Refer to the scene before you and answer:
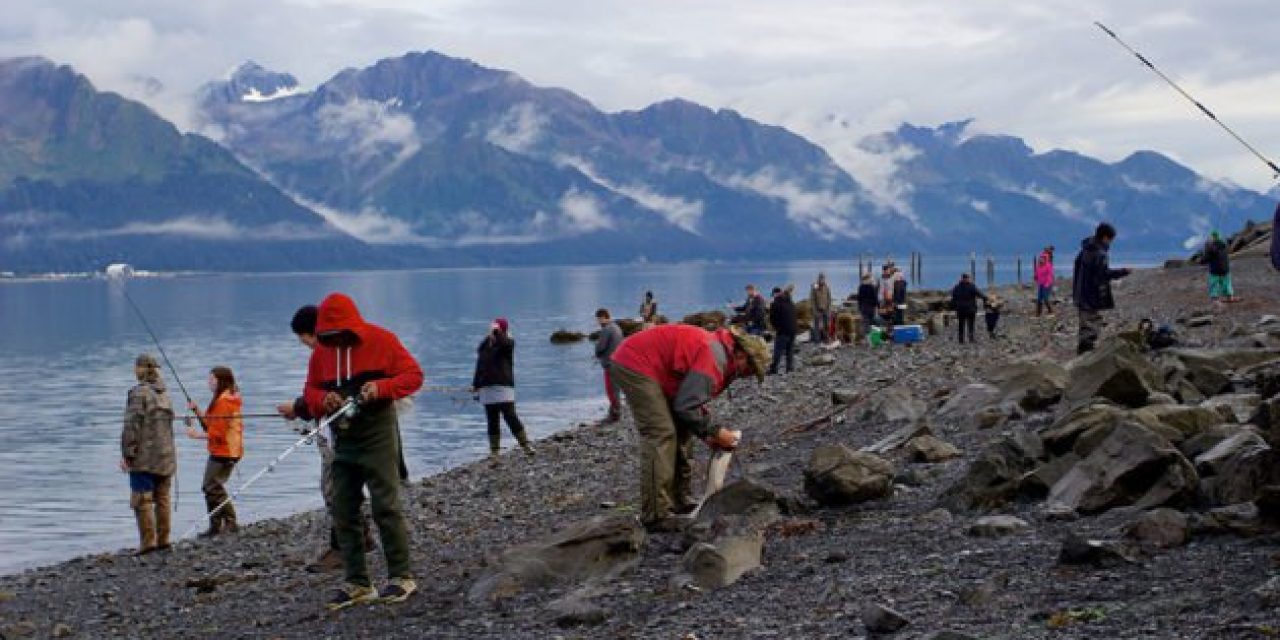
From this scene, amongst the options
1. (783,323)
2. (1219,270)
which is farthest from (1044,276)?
(783,323)

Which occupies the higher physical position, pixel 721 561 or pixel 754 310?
pixel 754 310

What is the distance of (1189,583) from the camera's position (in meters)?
8.14

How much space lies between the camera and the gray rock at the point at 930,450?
1452 cm

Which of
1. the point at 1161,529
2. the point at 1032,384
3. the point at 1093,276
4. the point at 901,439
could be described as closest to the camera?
the point at 1161,529

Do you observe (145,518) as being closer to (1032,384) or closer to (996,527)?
(1032,384)

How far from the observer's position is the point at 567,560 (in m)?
11.0

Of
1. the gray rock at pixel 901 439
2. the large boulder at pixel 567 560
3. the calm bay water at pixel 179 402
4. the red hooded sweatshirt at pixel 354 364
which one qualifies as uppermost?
the red hooded sweatshirt at pixel 354 364

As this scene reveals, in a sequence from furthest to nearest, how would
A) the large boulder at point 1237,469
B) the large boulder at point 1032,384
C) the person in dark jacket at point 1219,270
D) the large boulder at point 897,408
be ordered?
1. the person in dark jacket at point 1219,270
2. the large boulder at point 897,408
3. the large boulder at point 1032,384
4. the large boulder at point 1237,469

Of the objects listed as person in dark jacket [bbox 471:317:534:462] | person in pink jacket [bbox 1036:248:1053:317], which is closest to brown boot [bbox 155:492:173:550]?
person in dark jacket [bbox 471:317:534:462]

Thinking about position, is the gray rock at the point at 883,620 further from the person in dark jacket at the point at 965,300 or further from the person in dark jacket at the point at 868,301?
the person in dark jacket at the point at 868,301

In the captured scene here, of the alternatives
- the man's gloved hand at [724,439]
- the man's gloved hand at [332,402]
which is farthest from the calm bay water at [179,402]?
the man's gloved hand at [332,402]

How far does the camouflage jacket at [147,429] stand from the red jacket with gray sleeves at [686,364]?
665 cm

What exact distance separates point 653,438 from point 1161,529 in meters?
3.86

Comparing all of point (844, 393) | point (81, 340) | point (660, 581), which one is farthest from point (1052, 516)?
point (81, 340)
